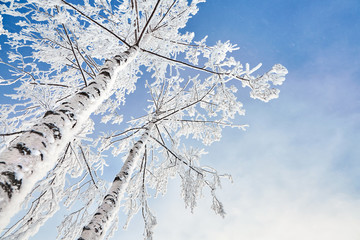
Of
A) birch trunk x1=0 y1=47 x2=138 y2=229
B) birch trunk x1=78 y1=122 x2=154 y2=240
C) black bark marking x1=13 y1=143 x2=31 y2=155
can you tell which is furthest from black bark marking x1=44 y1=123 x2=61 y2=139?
birch trunk x1=78 y1=122 x2=154 y2=240

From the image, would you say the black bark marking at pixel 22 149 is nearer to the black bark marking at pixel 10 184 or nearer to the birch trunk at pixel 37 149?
the birch trunk at pixel 37 149

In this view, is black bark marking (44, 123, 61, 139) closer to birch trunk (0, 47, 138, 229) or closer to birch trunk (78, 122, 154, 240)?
birch trunk (0, 47, 138, 229)

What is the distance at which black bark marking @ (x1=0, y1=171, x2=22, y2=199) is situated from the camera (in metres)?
1.23

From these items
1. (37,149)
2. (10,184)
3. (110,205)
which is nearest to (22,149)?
(37,149)

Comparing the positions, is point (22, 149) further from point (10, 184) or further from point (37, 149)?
point (10, 184)

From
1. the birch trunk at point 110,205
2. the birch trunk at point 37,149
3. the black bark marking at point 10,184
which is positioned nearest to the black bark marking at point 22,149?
the birch trunk at point 37,149

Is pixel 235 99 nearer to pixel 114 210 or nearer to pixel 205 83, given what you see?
pixel 205 83

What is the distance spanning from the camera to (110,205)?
9.78 feet

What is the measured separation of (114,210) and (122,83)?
3.07 metres

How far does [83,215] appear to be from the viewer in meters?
4.10

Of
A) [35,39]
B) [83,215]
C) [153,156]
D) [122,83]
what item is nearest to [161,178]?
[153,156]

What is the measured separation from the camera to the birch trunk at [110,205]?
A: 2.47 metres

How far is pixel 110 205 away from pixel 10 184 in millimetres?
1934

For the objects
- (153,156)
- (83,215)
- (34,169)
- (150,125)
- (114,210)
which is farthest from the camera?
(153,156)
